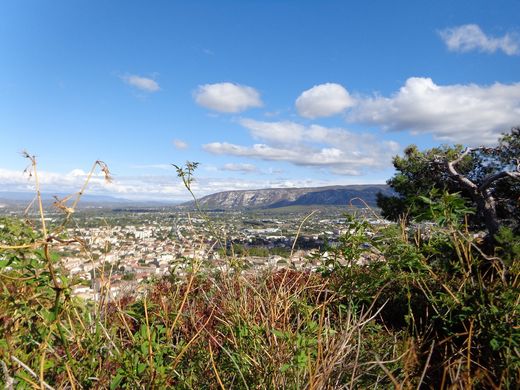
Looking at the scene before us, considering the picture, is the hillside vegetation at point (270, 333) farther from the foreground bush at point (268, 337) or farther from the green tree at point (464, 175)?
the green tree at point (464, 175)

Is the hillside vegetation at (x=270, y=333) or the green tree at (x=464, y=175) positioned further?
the green tree at (x=464, y=175)

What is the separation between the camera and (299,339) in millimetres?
1605

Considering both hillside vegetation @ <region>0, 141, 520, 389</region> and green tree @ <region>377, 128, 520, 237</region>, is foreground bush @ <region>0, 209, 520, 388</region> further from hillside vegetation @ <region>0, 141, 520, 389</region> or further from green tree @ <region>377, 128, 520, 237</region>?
green tree @ <region>377, 128, 520, 237</region>

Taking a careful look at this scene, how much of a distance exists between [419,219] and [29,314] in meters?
2.74

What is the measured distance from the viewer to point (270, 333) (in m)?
1.79

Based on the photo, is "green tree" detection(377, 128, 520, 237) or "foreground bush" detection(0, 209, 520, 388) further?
"green tree" detection(377, 128, 520, 237)

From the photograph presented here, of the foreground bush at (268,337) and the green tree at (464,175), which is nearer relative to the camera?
the foreground bush at (268,337)

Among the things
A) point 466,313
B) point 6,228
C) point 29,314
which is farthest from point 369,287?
point 6,228

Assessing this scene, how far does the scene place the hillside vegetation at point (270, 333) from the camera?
1.40m

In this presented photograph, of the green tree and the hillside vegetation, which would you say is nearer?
the hillside vegetation

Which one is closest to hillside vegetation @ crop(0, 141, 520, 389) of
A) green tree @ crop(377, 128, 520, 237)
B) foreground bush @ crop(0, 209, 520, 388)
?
foreground bush @ crop(0, 209, 520, 388)

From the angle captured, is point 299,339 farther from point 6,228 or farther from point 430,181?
point 430,181

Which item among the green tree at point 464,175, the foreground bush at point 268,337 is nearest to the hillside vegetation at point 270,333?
the foreground bush at point 268,337

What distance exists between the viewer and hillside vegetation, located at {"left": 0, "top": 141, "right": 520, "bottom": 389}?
1404mm
